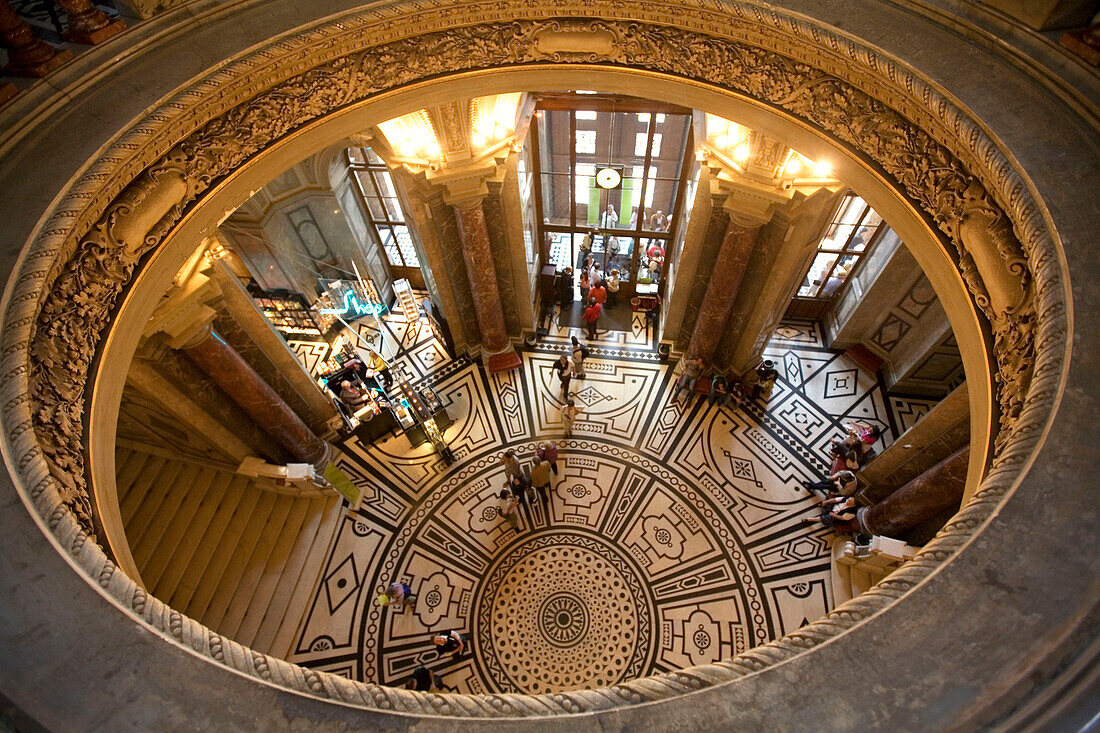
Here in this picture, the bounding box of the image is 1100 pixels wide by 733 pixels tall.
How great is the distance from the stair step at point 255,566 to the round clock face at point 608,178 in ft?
20.6

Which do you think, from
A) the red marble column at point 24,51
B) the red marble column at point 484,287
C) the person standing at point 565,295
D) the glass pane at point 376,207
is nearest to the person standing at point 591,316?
the person standing at point 565,295

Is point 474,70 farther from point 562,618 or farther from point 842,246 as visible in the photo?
point 842,246

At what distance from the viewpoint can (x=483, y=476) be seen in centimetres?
859

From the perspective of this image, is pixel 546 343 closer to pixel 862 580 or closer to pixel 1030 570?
pixel 862 580

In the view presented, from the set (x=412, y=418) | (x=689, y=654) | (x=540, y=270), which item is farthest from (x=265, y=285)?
(x=689, y=654)

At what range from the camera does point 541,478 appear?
26.6ft

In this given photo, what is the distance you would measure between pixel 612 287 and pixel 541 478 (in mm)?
4249

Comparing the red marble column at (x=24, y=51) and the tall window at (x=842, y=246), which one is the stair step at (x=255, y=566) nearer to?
the red marble column at (x=24, y=51)

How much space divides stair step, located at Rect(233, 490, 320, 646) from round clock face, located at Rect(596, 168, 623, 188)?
616 cm

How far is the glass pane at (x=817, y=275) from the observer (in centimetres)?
976

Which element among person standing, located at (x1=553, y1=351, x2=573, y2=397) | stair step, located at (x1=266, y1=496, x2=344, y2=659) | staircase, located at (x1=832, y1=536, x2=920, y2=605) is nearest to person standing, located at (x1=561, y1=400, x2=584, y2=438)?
person standing, located at (x1=553, y1=351, x2=573, y2=397)

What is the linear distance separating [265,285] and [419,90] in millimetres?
6684

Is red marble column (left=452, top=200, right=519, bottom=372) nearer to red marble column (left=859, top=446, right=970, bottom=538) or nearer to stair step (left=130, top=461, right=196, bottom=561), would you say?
stair step (left=130, top=461, right=196, bottom=561)

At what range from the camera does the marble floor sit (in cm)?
702
